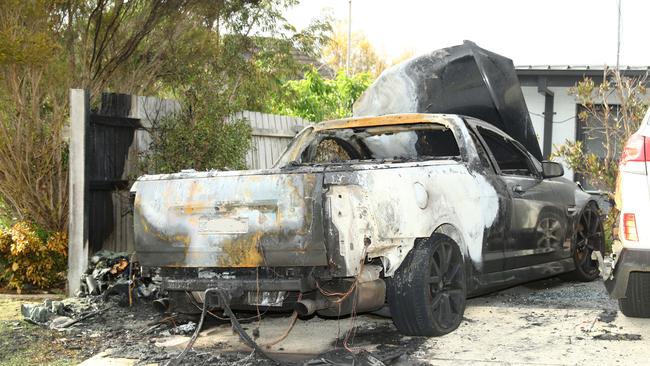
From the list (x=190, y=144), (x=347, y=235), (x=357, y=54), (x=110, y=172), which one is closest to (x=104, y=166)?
(x=110, y=172)

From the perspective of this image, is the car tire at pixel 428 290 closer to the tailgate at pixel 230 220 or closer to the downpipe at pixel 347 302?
the downpipe at pixel 347 302

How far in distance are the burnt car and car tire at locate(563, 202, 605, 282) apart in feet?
4.33

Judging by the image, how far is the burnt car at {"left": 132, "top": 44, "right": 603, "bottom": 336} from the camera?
4.70m

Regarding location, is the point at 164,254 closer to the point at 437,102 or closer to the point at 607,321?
the point at 607,321

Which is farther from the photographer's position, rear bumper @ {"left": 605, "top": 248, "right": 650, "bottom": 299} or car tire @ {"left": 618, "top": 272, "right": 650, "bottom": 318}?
car tire @ {"left": 618, "top": 272, "right": 650, "bottom": 318}

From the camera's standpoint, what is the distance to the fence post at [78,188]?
705cm

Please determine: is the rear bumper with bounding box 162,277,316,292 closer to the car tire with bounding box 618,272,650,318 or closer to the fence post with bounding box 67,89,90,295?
the fence post with bounding box 67,89,90,295

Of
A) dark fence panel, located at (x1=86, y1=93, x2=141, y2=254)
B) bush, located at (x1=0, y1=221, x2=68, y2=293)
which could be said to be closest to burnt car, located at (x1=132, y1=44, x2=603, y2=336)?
dark fence panel, located at (x1=86, y1=93, x2=141, y2=254)

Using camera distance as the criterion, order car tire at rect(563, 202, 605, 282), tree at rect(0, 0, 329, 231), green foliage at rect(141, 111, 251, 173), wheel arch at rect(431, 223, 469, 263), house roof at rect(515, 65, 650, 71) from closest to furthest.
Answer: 1. wheel arch at rect(431, 223, 469, 263)
2. tree at rect(0, 0, 329, 231)
3. car tire at rect(563, 202, 605, 282)
4. green foliage at rect(141, 111, 251, 173)
5. house roof at rect(515, 65, 650, 71)

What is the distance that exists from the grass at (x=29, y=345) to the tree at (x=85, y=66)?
165 centimetres

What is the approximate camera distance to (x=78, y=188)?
706 centimetres

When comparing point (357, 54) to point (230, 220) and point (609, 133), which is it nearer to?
point (609, 133)

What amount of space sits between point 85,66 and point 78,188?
1638 mm

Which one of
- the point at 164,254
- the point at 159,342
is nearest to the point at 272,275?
the point at 164,254
